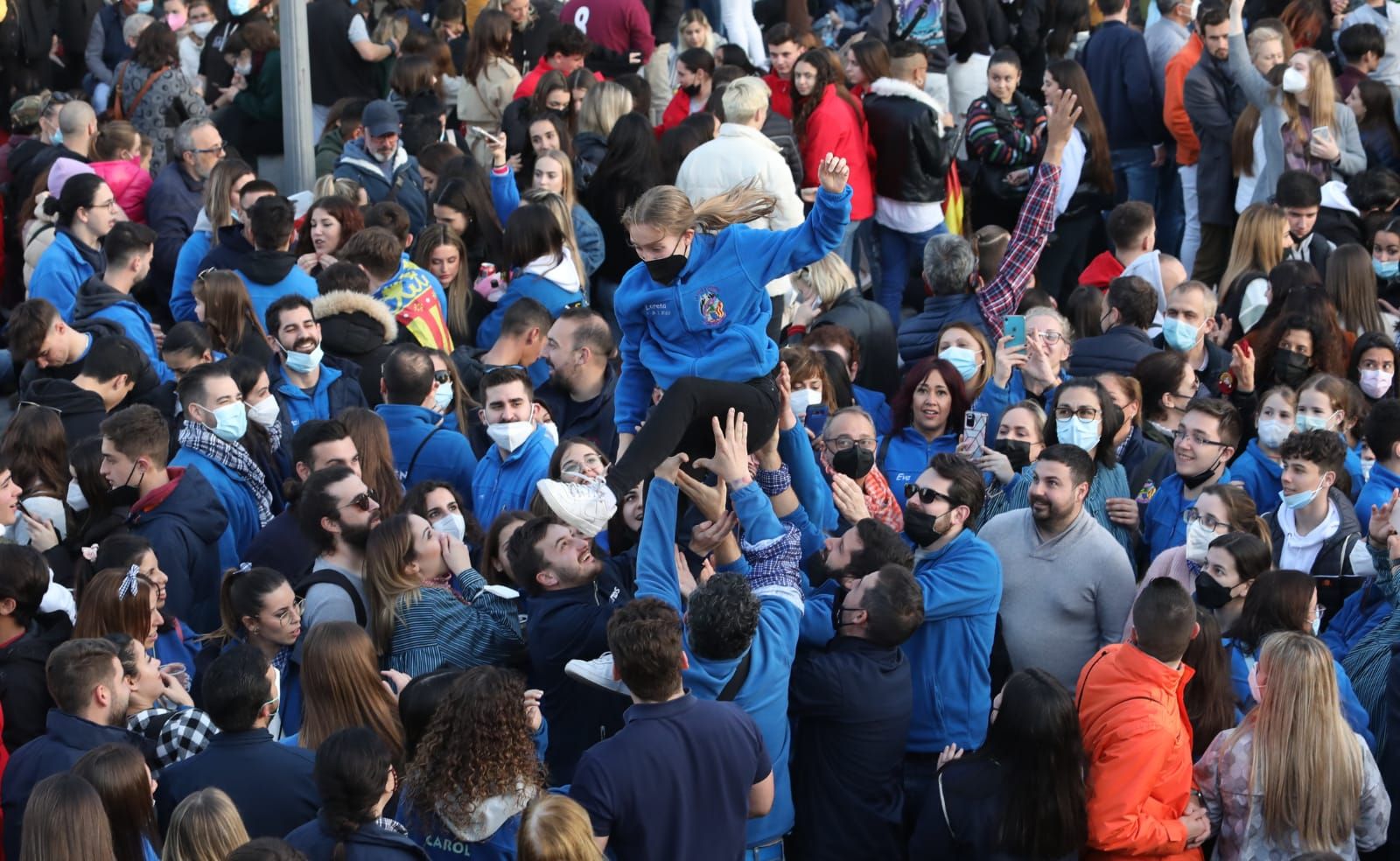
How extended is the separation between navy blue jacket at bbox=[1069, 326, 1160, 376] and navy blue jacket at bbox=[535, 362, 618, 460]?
2.27m

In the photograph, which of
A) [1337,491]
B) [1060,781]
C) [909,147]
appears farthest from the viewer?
[909,147]

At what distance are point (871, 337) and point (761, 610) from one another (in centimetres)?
393

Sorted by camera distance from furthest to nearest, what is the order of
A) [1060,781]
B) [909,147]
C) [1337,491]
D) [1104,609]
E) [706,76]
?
[706,76], [909,147], [1337,491], [1104,609], [1060,781]

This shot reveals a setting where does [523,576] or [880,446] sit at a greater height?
[523,576]

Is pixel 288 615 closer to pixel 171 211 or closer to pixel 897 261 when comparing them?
pixel 171 211

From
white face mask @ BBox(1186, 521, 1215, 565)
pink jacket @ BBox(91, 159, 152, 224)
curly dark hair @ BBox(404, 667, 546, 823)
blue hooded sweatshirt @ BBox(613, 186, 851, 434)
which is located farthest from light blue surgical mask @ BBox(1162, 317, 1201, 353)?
pink jacket @ BBox(91, 159, 152, 224)

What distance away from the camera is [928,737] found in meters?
5.92

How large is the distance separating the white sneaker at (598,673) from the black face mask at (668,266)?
1502 millimetres

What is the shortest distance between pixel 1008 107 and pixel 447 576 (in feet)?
20.9

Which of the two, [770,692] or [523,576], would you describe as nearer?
[770,692]

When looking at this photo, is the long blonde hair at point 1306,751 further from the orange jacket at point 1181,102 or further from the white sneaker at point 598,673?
the orange jacket at point 1181,102

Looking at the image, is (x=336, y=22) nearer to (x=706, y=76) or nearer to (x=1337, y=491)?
(x=706, y=76)

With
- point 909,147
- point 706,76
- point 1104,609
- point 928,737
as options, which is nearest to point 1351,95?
point 909,147

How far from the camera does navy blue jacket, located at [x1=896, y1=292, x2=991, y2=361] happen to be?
907cm
